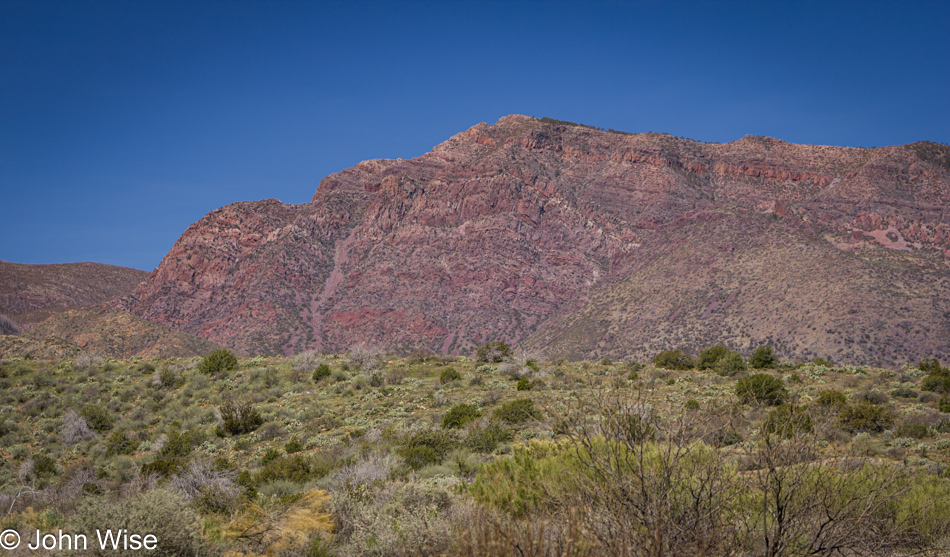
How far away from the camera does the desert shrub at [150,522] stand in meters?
6.24

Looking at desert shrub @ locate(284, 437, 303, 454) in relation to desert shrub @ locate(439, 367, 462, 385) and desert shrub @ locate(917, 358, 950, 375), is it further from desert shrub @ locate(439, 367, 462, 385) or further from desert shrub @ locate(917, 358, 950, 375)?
desert shrub @ locate(917, 358, 950, 375)

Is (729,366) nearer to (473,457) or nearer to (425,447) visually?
(473,457)

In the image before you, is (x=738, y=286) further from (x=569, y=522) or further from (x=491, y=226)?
(x=569, y=522)

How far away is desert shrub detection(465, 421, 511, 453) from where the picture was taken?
502 inches

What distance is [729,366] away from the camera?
2391 centimetres

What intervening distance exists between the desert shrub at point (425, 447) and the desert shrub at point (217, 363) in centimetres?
1431

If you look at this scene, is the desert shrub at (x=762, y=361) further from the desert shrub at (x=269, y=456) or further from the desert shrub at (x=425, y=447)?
the desert shrub at (x=269, y=456)

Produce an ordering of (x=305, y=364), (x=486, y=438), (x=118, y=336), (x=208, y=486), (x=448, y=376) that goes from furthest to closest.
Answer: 1. (x=118, y=336)
2. (x=305, y=364)
3. (x=448, y=376)
4. (x=486, y=438)
5. (x=208, y=486)

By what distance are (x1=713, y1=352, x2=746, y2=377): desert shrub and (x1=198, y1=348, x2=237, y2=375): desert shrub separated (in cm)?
2187

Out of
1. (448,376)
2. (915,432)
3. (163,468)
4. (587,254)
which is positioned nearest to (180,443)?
(163,468)

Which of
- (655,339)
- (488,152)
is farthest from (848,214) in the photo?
(488,152)

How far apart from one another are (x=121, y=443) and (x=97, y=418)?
2528 mm

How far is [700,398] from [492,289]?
74301 millimetres

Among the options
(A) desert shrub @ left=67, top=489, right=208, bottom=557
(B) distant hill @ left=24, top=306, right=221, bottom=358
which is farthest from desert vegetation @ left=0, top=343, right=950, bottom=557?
(B) distant hill @ left=24, top=306, right=221, bottom=358
